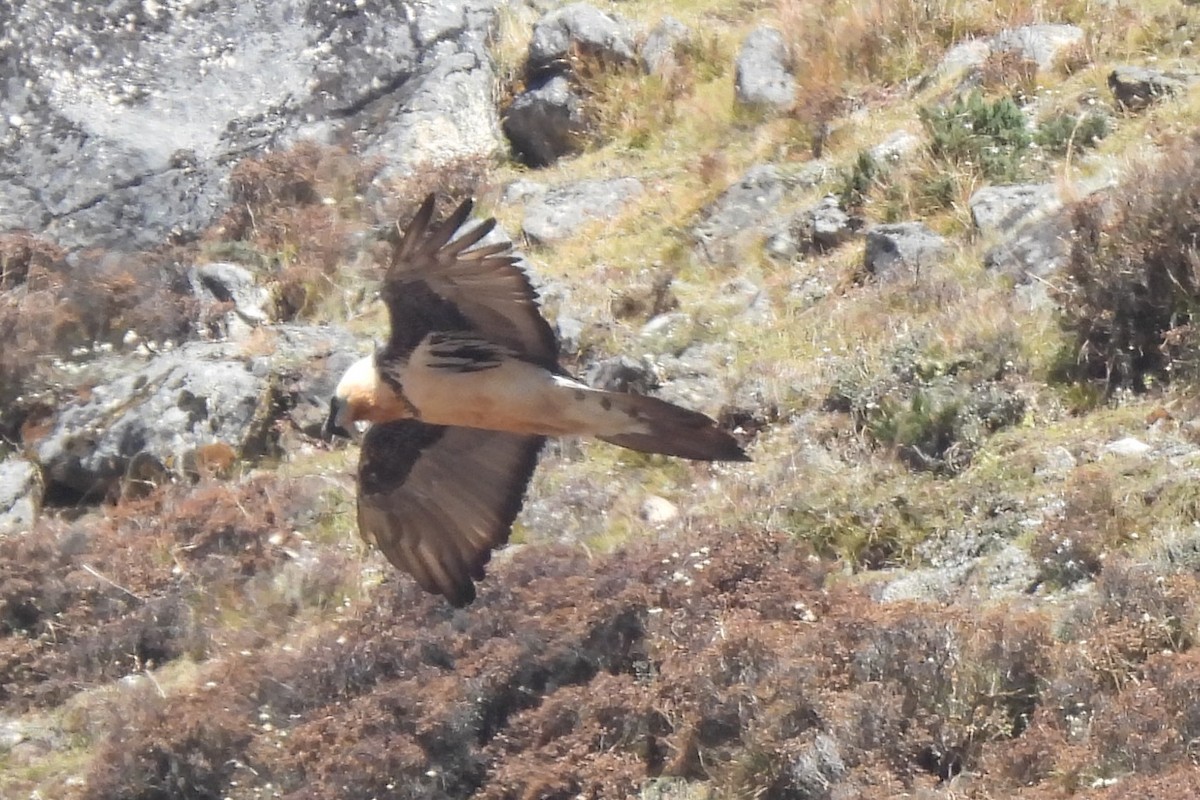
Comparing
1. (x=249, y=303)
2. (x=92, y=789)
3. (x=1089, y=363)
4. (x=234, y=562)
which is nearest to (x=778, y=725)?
(x=1089, y=363)

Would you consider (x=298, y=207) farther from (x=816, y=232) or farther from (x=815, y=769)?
(x=815, y=769)

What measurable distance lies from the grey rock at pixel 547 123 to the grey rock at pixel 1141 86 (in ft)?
11.7

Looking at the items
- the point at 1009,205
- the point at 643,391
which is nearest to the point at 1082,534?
the point at 643,391

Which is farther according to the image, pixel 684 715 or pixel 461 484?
pixel 461 484

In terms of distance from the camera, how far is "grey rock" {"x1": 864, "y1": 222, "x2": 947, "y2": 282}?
27.2 ft

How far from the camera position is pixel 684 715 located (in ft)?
18.6

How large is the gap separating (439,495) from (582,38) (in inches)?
242

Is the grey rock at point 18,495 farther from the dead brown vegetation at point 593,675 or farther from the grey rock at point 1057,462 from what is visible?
the grey rock at point 1057,462

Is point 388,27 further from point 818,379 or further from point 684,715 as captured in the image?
point 684,715

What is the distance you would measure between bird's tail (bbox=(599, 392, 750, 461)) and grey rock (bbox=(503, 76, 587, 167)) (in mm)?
6050

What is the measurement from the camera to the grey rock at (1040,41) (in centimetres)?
987

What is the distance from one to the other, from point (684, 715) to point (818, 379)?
7.93ft

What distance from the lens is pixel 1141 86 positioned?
9062mm

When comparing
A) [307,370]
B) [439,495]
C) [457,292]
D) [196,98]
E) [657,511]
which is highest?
[457,292]
